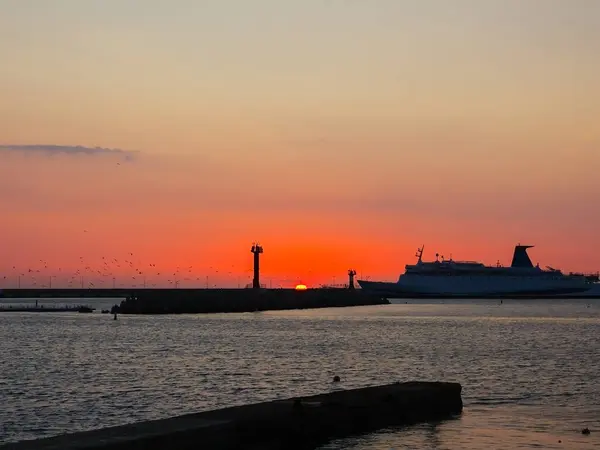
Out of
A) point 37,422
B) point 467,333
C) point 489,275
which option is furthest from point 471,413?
point 489,275

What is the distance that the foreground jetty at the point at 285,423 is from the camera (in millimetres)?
18188

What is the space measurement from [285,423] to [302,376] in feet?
52.8

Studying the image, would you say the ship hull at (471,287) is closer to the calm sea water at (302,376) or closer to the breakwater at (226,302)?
the breakwater at (226,302)

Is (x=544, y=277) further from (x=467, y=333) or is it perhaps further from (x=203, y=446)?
(x=203, y=446)

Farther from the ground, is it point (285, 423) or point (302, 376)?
point (302, 376)

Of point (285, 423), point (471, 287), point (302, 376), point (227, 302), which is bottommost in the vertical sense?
point (285, 423)

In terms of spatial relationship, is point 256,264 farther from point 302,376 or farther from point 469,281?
point 302,376

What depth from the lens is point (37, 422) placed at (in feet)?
82.9

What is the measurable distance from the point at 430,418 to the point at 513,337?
42.4m

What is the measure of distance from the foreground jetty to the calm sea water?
65 cm

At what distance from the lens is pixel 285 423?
21.3 m

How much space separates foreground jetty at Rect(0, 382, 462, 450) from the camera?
1819cm

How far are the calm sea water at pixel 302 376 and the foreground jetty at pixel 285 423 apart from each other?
0.65 meters

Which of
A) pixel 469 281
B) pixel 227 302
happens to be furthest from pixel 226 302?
pixel 469 281
